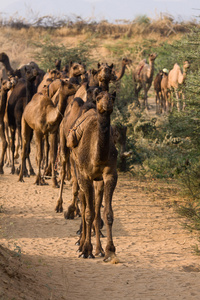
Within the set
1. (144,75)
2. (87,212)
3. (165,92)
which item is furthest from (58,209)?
(144,75)

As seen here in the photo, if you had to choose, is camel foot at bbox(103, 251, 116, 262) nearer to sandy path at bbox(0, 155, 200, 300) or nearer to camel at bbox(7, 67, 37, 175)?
sandy path at bbox(0, 155, 200, 300)

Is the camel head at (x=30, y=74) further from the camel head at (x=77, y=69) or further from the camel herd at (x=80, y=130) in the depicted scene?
the camel head at (x=77, y=69)

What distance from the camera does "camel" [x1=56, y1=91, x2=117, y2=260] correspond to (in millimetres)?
5672

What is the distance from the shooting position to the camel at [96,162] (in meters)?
5.67

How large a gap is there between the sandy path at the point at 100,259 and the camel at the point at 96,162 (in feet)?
1.48

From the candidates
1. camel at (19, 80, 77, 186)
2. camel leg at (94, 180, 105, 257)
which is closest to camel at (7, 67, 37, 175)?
camel at (19, 80, 77, 186)

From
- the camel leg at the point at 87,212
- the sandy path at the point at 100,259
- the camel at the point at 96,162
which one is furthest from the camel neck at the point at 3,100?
the camel leg at the point at 87,212

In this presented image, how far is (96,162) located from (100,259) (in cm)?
132

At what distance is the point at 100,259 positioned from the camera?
6.30 metres

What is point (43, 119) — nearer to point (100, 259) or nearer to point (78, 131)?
point (78, 131)

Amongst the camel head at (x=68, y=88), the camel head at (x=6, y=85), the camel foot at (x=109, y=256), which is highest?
the camel head at (x=68, y=88)

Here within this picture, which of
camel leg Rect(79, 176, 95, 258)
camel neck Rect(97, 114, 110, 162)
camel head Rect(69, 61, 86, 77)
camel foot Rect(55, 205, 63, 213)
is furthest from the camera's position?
camel head Rect(69, 61, 86, 77)

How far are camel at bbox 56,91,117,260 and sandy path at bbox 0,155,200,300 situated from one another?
0.45 meters

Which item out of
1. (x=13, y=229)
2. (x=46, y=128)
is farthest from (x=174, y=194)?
(x=13, y=229)
